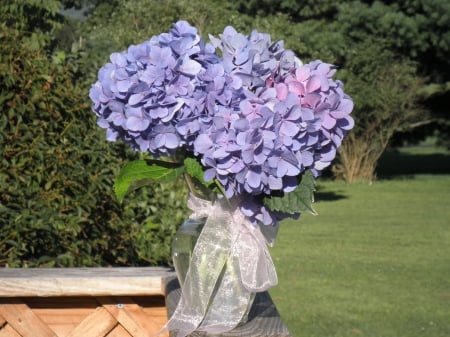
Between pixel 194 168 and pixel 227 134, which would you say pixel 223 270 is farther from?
pixel 227 134

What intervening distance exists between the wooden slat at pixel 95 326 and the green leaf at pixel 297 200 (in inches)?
47.2

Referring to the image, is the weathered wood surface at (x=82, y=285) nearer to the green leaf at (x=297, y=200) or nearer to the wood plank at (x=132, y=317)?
the wood plank at (x=132, y=317)

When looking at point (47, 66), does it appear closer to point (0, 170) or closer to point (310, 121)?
point (0, 170)

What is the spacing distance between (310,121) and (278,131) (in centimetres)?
11

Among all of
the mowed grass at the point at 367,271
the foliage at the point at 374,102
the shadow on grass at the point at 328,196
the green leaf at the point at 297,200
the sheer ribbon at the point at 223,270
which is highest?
the green leaf at the point at 297,200

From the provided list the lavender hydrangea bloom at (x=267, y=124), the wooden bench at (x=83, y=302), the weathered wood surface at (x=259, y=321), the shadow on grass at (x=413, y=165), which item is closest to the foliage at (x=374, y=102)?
the shadow on grass at (x=413, y=165)

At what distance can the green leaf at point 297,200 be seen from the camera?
239 centimetres

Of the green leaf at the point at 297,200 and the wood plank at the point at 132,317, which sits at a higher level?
the green leaf at the point at 297,200

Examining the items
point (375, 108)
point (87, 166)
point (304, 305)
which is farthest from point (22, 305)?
point (375, 108)

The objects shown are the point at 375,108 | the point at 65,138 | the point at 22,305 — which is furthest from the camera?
the point at 375,108

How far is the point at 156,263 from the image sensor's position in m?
5.41

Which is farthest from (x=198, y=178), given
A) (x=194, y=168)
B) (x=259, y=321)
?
(x=259, y=321)

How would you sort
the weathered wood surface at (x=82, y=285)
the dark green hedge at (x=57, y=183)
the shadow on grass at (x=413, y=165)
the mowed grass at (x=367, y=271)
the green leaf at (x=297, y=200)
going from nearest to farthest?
the green leaf at (x=297, y=200), the weathered wood surface at (x=82, y=285), the dark green hedge at (x=57, y=183), the mowed grass at (x=367, y=271), the shadow on grass at (x=413, y=165)

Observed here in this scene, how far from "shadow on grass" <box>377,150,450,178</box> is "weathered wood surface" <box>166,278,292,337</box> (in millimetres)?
34444
